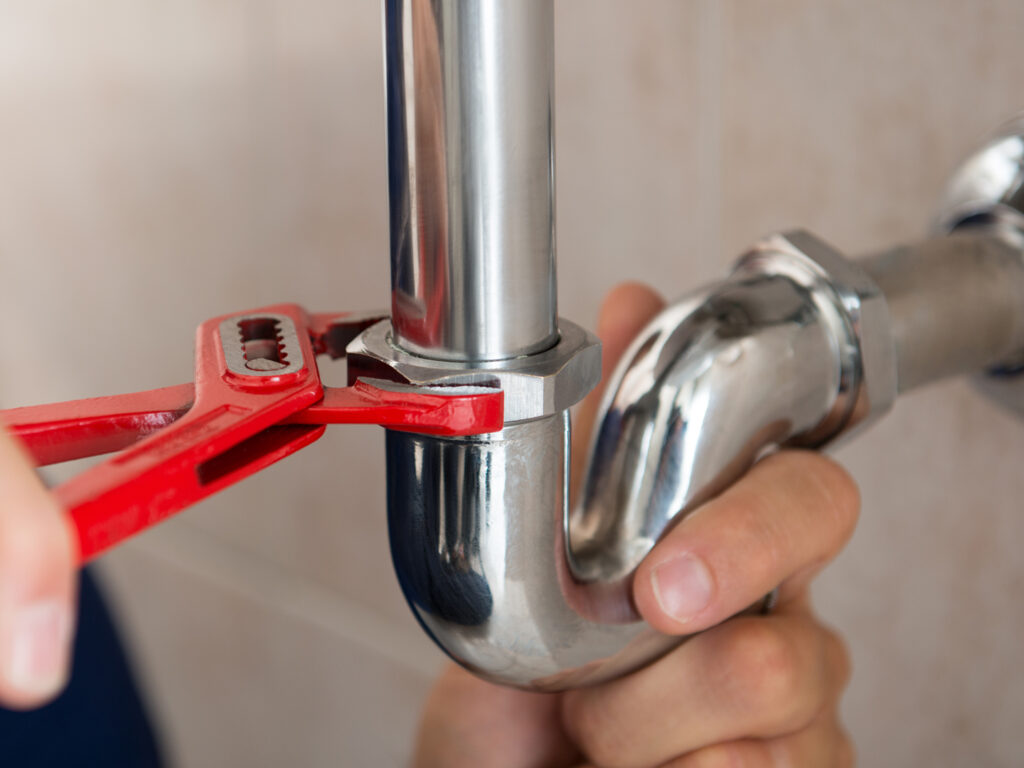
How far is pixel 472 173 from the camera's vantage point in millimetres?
147

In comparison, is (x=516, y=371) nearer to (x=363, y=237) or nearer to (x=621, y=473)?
(x=621, y=473)

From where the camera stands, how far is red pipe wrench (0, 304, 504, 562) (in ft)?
0.41

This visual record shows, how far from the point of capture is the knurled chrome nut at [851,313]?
21 centimetres

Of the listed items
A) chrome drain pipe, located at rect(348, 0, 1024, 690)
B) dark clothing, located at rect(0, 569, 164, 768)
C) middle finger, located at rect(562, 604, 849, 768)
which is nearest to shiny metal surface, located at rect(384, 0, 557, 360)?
chrome drain pipe, located at rect(348, 0, 1024, 690)

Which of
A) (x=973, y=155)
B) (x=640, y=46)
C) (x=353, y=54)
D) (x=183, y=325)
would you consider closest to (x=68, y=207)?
(x=183, y=325)

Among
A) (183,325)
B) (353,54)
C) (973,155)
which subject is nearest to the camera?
(973,155)

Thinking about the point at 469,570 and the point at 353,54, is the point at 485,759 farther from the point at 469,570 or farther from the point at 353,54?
the point at 353,54

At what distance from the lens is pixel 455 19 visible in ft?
0.46

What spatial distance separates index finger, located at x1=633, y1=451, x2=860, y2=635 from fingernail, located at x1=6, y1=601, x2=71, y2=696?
0.12m

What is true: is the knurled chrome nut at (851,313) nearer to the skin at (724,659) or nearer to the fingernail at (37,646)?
the skin at (724,659)

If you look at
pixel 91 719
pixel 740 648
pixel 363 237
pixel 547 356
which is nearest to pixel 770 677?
pixel 740 648

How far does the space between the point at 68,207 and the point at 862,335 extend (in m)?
0.55

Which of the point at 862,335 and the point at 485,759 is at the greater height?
the point at 862,335

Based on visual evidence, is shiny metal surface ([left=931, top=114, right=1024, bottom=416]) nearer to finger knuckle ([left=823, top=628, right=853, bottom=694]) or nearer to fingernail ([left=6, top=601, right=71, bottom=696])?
finger knuckle ([left=823, top=628, right=853, bottom=694])
